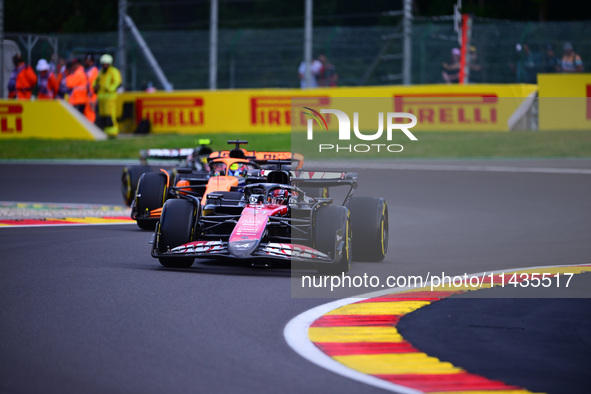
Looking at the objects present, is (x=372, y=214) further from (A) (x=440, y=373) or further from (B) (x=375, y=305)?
(A) (x=440, y=373)

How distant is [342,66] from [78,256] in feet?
61.6

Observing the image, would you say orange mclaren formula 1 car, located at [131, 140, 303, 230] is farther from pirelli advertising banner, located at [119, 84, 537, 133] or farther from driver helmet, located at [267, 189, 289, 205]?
pirelli advertising banner, located at [119, 84, 537, 133]

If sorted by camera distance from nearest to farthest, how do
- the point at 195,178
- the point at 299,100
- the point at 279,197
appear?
the point at 279,197 → the point at 195,178 → the point at 299,100

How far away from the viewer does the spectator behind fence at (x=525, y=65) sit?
2375 centimetres

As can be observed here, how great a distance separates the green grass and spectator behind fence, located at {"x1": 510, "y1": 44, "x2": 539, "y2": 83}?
4.62 ft

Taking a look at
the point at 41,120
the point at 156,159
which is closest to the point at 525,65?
the point at 41,120

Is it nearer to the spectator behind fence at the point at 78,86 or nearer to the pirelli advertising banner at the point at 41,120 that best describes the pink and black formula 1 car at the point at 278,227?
the pirelli advertising banner at the point at 41,120

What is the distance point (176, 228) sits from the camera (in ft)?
28.7

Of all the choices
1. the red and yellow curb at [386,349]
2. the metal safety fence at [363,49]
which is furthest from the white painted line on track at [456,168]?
the red and yellow curb at [386,349]

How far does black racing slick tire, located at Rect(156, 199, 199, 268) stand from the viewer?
8.75m

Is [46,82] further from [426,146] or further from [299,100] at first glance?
[426,146]

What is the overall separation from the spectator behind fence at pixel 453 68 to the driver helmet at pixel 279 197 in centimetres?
1501

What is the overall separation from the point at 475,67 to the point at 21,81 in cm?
1021

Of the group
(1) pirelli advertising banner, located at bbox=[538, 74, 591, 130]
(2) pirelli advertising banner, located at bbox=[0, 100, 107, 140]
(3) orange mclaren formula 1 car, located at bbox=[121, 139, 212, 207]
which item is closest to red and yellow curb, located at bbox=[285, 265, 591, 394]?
(3) orange mclaren formula 1 car, located at bbox=[121, 139, 212, 207]
